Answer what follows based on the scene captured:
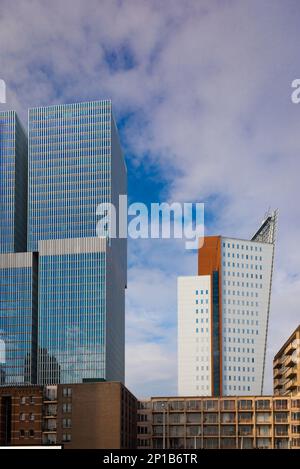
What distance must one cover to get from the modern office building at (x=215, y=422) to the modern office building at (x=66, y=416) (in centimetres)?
2274

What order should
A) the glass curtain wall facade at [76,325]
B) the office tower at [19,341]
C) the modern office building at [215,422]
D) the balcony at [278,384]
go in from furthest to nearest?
the office tower at [19,341] → the glass curtain wall facade at [76,325] → the balcony at [278,384] → the modern office building at [215,422]

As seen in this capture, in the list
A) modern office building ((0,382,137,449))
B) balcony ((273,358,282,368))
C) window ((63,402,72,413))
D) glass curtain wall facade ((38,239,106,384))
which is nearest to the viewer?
modern office building ((0,382,137,449))

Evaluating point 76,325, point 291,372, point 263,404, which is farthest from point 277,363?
point 76,325

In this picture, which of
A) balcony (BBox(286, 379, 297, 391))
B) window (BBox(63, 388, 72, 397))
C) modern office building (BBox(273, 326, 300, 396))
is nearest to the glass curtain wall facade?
modern office building (BBox(273, 326, 300, 396))

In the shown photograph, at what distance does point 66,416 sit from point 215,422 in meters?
40.2

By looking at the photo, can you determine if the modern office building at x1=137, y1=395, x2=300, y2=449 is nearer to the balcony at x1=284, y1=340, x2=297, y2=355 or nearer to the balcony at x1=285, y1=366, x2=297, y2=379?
the balcony at x1=285, y1=366, x2=297, y2=379

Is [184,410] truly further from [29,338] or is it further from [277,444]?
[29,338]

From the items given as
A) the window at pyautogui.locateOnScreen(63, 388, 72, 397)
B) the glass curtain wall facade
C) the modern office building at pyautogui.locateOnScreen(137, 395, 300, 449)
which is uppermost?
the glass curtain wall facade

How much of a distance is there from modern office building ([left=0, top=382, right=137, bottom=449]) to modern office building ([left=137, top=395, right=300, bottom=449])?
22.7 m

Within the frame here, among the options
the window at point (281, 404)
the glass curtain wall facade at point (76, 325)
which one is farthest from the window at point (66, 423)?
the glass curtain wall facade at point (76, 325)

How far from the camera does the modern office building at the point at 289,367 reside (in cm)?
13912

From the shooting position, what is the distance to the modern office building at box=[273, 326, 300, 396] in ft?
456

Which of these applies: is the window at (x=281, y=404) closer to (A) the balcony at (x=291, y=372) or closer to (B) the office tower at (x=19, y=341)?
(A) the balcony at (x=291, y=372)
